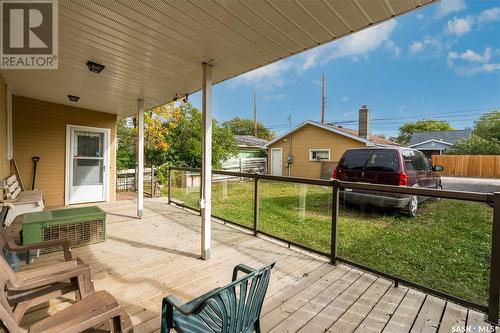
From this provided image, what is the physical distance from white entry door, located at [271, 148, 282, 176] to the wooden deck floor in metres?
13.4

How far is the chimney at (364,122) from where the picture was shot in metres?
14.5

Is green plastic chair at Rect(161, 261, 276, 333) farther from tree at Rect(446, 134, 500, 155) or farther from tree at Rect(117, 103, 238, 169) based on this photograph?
tree at Rect(446, 134, 500, 155)

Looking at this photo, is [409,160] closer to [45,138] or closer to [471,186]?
[471,186]

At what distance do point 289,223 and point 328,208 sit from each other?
1.12 m

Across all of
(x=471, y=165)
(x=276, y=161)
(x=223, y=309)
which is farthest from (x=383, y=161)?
(x=471, y=165)

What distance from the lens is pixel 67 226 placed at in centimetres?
340

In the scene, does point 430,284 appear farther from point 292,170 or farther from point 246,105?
point 246,105

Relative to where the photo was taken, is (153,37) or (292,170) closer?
(153,37)

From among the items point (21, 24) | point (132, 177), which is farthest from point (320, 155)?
point (21, 24)

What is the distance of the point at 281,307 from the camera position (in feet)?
7.07

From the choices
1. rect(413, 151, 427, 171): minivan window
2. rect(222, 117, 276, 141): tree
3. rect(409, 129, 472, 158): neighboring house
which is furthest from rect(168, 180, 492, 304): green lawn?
rect(222, 117, 276, 141): tree

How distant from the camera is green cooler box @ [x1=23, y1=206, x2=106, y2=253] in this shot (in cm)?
307

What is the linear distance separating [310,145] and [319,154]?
0.84 meters

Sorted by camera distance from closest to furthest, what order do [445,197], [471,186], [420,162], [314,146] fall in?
[445,197] → [420,162] → [471,186] → [314,146]
